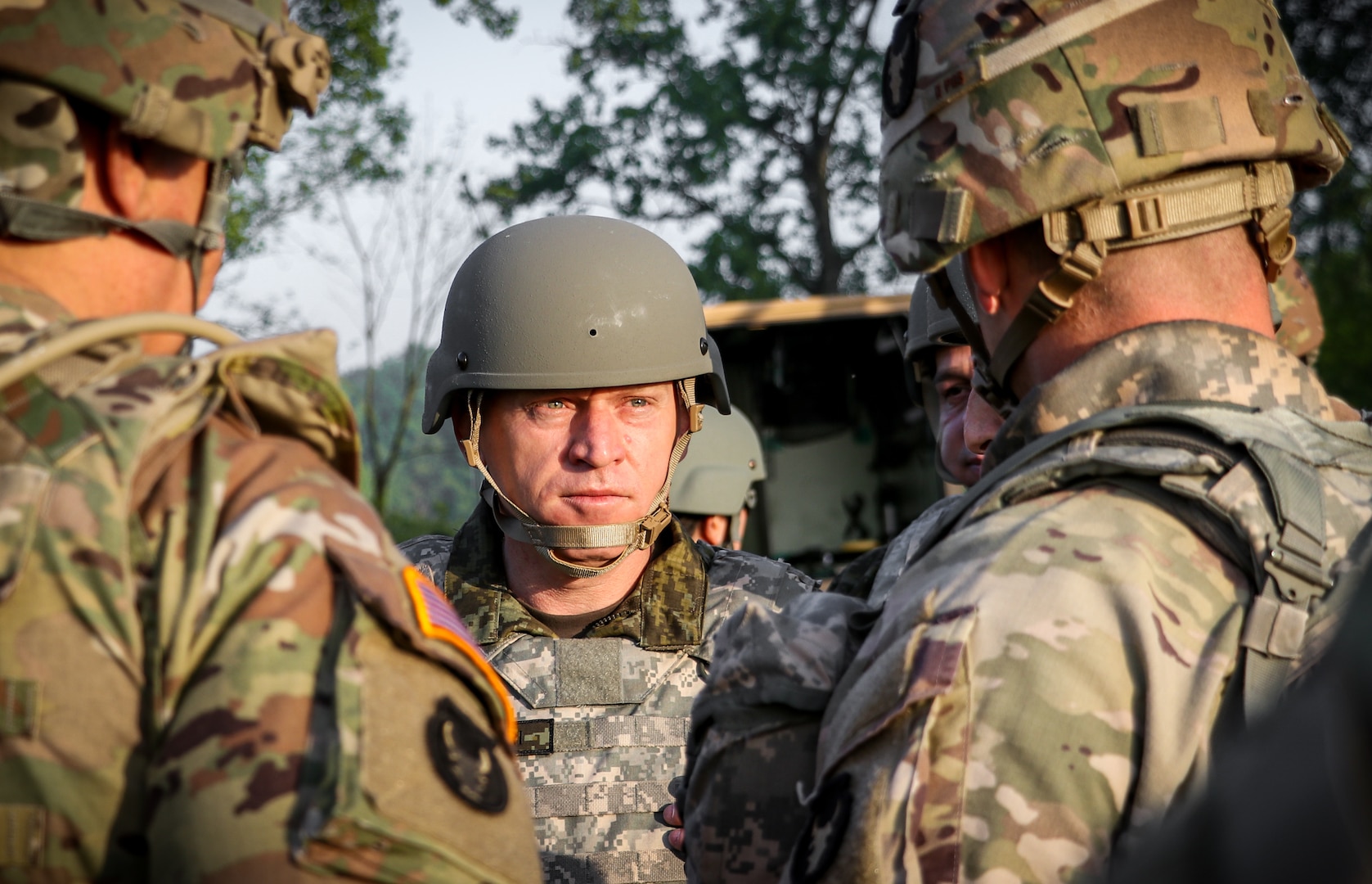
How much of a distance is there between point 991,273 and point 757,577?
176 cm

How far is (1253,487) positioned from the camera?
1.88m

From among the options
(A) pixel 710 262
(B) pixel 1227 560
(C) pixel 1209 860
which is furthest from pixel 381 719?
(A) pixel 710 262

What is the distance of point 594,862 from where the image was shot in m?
3.52

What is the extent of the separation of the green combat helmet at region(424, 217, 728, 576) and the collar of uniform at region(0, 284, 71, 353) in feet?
6.93

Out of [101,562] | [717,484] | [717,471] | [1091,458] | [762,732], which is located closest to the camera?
[101,562]

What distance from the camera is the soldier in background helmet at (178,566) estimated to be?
146 centimetres

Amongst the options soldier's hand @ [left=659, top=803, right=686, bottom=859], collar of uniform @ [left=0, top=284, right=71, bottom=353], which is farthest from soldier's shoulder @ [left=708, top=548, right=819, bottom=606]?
collar of uniform @ [left=0, top=284, right=71, bottom=353]

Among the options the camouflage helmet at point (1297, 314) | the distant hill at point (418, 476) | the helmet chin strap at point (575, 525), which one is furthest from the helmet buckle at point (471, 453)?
the distant hill at point (418, 476)

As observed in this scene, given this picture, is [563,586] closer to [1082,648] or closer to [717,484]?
[717,484]

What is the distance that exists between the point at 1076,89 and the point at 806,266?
20.9 metres

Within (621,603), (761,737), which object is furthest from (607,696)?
(761,737)

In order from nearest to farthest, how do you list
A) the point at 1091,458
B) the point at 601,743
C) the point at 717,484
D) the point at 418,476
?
the point at 1091,458, the point at 601,743, the point at 717,484, the point at 418,476

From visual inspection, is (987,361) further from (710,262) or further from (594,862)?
(710,262)

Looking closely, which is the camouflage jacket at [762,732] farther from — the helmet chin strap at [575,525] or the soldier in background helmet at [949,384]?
the soldier in background helmet at [949,384]
